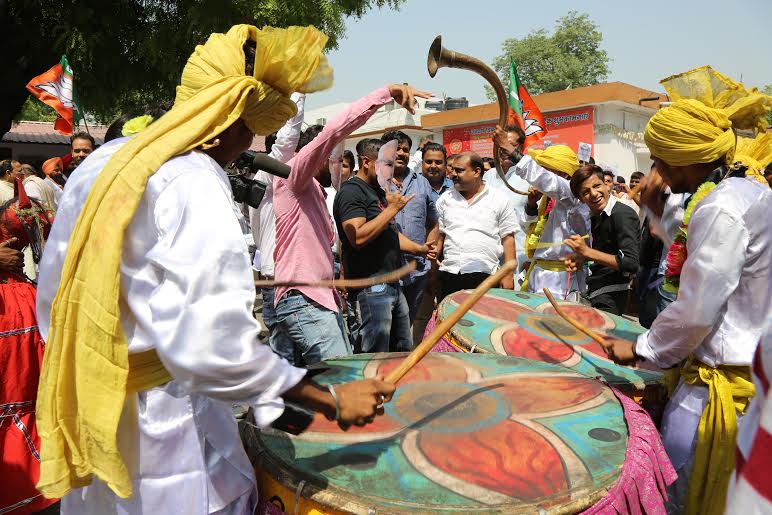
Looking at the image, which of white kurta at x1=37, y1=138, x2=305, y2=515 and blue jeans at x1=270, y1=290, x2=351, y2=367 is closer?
white kurta at x1=37, y1=138, x2=305, y2=515

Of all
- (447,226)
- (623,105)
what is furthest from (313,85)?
(623,105)

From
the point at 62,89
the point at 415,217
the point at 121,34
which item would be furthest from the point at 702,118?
the point at 121,34

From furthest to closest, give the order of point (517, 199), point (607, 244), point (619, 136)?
point (619, 136) → point (517, 199) → point (607, 244)

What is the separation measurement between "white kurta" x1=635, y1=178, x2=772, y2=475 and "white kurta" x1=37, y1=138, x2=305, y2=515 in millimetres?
1448

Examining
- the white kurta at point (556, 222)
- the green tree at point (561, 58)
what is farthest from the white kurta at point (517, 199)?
the green tree at point (561, 58)

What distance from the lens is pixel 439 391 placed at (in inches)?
92.0

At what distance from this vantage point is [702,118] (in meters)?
2.31

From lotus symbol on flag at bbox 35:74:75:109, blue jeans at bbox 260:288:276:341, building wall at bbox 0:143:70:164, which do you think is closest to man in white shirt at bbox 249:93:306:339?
blue jeans at bbox 260:288:276:341

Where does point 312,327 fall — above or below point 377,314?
above

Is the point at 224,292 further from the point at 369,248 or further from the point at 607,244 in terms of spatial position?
the point at 607,244

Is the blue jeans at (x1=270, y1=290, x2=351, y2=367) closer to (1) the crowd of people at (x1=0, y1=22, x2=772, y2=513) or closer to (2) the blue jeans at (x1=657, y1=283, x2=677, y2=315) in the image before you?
(1) the crowd of people at (x1=0, y1=22, x2=772, y2=513)

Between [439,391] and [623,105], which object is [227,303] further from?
[623,105]

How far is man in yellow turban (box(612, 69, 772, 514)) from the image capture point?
2.08 metres

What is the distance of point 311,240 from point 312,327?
0.48 m
